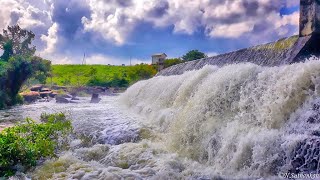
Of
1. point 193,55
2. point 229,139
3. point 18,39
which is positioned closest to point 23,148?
point 229,139

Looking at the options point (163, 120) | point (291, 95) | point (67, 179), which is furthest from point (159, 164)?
point (163, 120)

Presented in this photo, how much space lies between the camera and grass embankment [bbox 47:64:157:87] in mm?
64875

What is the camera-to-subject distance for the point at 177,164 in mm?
7039

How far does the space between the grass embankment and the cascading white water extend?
46.9 metres

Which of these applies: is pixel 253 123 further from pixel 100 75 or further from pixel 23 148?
pixel 100 75

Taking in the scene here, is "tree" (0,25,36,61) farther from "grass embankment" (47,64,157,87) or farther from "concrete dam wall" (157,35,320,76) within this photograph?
"concrete dam wall" (157,35,320,76)

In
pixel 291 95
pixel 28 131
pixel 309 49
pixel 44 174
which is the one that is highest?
pixel 309 49

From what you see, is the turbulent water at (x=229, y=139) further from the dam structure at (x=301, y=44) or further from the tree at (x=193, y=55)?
the tree at (x=193, y=55)

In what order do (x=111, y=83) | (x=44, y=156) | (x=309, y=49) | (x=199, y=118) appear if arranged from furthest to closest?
1. (x=111, y=83)
2. (x=309, y=49)
3. (x=199, y=118)
4. (x=44, y=156)

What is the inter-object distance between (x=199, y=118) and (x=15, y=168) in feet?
14.9

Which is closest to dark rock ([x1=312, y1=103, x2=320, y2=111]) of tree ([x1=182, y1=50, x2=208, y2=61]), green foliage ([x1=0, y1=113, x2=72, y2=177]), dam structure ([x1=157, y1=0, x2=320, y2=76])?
dam structure ([x1=157, y1=0, x2=320, y2=76])

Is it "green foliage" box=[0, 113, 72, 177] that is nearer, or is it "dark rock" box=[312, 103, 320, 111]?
"dark rock" box=[312, 103, 320, 111]

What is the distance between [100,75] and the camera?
84.1m

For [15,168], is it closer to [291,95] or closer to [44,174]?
[44,174]
